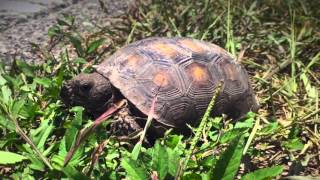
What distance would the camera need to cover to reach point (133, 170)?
1.37m

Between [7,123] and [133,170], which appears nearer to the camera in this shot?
[133,170]

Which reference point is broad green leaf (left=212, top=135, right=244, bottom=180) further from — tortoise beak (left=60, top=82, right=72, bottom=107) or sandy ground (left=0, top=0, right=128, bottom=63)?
sandy ground (left=0, top=0, right=128, bottom=63)

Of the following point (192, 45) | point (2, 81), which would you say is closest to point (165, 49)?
point (192, 45)

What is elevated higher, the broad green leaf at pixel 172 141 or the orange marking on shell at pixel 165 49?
the orange marking on shell at pixel 165 49

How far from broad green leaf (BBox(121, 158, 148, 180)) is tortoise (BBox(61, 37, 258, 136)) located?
0.55 m

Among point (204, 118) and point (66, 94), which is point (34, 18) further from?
point (204, 118)

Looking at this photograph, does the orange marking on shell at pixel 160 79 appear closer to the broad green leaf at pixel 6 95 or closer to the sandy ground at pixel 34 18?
the broad green leaf at pixel 6 95

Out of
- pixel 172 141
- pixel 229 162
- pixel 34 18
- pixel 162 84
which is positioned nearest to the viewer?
pixel 229 162

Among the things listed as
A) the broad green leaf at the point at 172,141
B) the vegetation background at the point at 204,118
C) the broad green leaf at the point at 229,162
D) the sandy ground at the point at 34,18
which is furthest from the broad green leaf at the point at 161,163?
the sandy ground at the point at 34,18

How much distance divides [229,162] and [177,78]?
0.73 meters

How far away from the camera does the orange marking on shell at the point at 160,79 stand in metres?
1.96

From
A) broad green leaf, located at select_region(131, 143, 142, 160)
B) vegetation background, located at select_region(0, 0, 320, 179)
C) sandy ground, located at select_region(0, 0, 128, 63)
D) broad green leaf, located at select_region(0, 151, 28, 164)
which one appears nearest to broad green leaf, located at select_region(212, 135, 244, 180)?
vegetation background, located at select_region(0, 0, 320, 179)

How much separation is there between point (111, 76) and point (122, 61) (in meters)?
0.09

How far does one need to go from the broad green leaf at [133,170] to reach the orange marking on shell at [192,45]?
0.87 m
